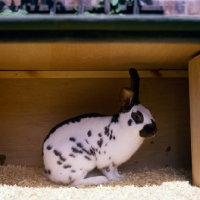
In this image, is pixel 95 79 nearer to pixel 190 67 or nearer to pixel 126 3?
pixel 190 67

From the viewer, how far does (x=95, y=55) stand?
2020mm

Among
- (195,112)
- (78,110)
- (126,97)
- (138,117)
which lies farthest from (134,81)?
(78,110)

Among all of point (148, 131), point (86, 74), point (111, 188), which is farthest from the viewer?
point (86, 74)

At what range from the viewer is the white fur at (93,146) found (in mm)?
2105

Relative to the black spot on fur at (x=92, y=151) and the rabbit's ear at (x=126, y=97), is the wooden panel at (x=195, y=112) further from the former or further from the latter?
the black spot on fur at (x=92, y=151)

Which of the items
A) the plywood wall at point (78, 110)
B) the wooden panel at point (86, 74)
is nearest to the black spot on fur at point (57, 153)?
the plywood wall at point (78, 110)

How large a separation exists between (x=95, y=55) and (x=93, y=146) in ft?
1.61

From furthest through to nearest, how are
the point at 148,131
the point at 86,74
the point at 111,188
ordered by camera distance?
the point at 86,74 < the point at 148,131 < the point at 111,188

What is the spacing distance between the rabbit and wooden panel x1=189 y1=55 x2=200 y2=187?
205mm

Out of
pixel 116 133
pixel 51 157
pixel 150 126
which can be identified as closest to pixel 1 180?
pixel 51 157

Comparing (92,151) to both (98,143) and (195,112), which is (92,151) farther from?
(195,112)

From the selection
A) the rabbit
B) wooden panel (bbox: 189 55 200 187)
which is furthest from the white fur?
wooden panel (bbox: 189 55 200 187)

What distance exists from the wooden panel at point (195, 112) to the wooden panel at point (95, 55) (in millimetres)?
A: 79

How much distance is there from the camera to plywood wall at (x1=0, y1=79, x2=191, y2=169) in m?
2.53
